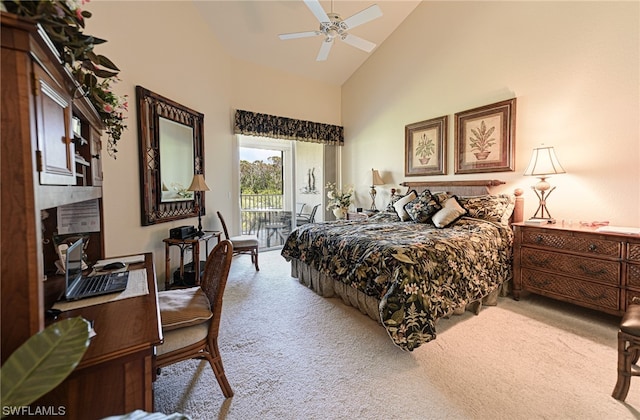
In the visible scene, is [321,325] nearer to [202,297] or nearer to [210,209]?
[202,297]

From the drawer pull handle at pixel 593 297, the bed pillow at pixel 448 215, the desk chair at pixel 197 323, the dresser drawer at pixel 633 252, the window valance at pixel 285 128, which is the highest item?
the window valance at pixel 285 128

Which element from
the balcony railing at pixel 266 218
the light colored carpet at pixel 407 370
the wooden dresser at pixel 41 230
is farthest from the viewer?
Result: the balcony railing at pixel 266 218

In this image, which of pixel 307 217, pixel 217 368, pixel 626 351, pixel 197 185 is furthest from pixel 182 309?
pixel 307 217

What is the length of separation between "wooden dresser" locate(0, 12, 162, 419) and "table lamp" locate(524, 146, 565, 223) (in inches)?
140

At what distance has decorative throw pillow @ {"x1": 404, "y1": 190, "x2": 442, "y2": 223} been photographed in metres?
3.47

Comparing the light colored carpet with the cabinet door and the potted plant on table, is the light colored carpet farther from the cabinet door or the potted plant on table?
the potted plant on table

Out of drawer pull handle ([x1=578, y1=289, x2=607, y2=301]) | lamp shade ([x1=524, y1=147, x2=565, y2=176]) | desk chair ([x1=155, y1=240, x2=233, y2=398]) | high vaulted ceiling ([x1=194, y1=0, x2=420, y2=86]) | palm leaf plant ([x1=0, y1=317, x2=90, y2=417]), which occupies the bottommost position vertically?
drawer pull handle ([x1=578, y1=289, x2=607, y2=301])

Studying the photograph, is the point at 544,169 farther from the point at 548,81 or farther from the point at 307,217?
the point at 307,217

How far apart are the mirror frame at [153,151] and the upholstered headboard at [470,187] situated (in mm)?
3561

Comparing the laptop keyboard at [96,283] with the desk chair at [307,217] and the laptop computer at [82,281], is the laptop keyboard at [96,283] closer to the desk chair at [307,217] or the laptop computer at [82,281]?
the laptop computer at [82,281]

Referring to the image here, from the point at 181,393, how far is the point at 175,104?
125 inches

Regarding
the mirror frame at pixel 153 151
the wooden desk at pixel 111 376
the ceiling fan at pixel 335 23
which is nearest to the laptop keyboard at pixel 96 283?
the wooden desk at pixel 111 376

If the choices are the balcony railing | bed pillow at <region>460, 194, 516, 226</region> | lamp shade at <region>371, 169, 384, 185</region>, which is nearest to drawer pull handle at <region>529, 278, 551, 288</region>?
bed pillow at <region>460, 194, 516, 226</region>

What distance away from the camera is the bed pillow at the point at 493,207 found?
3.16 meters
